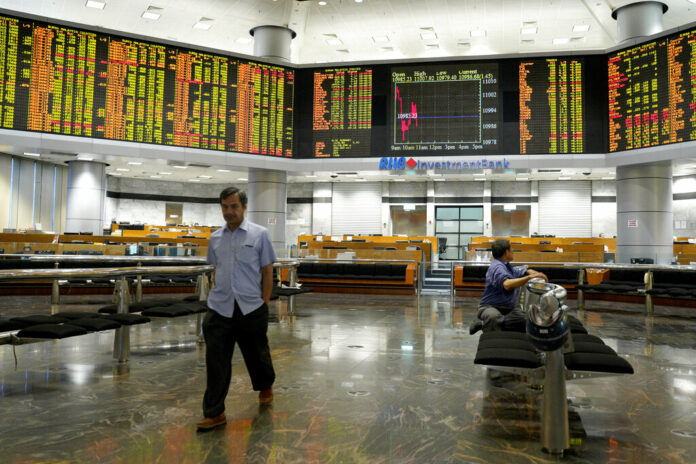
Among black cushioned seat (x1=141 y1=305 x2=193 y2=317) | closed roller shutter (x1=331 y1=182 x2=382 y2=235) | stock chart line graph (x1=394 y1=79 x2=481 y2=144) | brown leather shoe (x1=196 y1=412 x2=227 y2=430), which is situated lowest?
brown leather shoe (x1=196 y1=412 x2=227 y2=430)

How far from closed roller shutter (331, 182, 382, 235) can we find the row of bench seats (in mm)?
11422

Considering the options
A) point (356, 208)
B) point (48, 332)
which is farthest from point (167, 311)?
point (356, 208)

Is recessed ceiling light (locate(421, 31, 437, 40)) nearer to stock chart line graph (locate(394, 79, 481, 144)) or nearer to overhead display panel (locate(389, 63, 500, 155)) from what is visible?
overhead display panel (locate(389, 63, 500, 155))

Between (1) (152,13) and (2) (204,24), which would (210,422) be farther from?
(2) (204,24)

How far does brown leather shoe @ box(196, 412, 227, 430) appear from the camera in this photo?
2846mm

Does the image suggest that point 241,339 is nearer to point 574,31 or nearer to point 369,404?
point 369,404

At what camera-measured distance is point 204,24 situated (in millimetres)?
16328

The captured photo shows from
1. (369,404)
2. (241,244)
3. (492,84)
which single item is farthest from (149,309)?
(492,84)

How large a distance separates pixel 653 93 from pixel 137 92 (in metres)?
11.8

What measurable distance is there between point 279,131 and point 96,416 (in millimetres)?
10918

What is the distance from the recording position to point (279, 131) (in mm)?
13297

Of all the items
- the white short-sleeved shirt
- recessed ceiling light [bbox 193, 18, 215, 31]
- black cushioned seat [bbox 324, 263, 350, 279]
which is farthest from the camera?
recessed ceiling light [bbox 193, 18, 215, 31]

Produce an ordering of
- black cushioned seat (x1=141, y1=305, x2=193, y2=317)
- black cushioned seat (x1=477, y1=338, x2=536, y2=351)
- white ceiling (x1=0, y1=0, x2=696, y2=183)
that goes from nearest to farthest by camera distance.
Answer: black cushioned seat (x1=477, y1=338, x2=536, y2=351) < black cushioned seat (x1=141, y1=305, x2=193, y2=317) < white ceiling (x1=0, y1=0, x2=696, y2=183)

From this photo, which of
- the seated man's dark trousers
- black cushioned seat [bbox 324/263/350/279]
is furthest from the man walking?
black cushioned seat [bbox 324/263/350/279]
